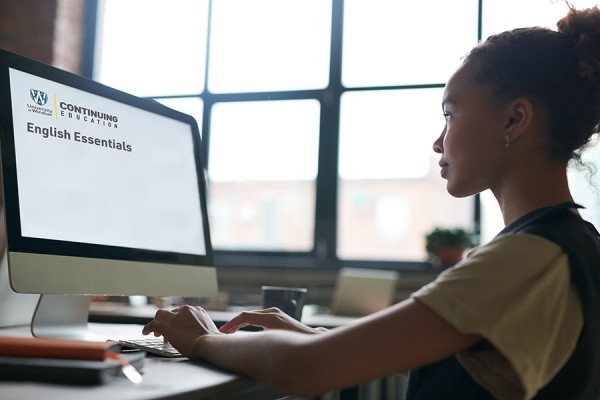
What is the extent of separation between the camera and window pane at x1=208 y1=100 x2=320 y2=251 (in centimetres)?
403

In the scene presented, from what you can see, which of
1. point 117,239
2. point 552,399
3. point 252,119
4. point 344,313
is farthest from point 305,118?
point 552,399

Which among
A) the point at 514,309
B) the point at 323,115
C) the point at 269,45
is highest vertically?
the point at 269,45

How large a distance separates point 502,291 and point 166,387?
15.3 inches

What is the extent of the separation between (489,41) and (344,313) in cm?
150

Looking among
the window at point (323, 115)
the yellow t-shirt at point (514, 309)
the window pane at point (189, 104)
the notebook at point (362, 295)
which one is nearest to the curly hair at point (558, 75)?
the yellow t-shirt at point (514, 309)

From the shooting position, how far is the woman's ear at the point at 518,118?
995mm

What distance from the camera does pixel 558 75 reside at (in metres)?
1.00

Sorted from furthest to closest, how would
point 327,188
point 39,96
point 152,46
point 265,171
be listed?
point 152,46
point 265,171
point 327,188
point 39,96

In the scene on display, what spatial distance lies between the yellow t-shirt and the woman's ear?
0.69 feet

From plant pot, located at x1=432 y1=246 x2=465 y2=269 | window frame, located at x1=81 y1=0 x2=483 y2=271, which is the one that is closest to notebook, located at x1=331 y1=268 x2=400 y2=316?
plant pot, located at x1=432 y1=246 x2=465 y2=269

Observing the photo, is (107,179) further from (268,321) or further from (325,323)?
(325,323)

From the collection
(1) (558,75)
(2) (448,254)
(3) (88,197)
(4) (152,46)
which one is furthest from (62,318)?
(4) (152,46)

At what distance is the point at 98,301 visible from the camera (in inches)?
101

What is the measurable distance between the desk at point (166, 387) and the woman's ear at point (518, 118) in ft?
1.65
